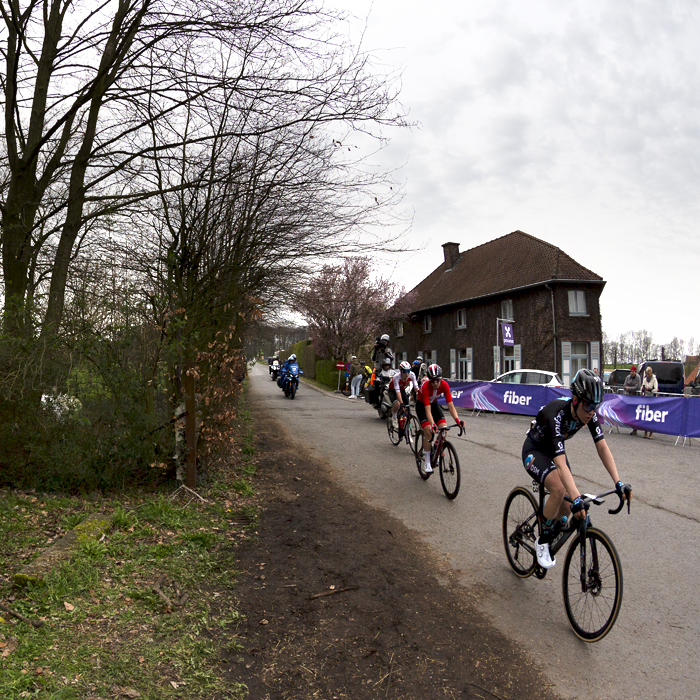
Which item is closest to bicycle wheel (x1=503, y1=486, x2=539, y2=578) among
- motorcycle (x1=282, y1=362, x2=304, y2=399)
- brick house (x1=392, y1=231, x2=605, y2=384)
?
motorcycle (x1=282, y1=362, x2=304, y2=399)

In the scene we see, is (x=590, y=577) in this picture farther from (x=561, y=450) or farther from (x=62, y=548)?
(x=62, y=548)

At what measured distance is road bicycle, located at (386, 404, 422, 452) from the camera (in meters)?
10.4

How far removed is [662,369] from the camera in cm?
2491

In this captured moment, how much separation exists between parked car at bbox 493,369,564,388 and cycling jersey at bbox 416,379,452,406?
11.3 meters

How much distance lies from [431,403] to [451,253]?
130 feet

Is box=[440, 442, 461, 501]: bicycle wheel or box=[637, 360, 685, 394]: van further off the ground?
box=[637, 360, 685, 394]: van

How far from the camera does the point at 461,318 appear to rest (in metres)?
41.2

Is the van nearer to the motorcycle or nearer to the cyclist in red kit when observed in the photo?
the motorcycle

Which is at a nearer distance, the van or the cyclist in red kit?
the cyclist in red kit

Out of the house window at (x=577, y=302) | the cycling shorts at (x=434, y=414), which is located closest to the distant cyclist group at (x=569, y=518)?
the cycling shorts at (x=434, y=414)

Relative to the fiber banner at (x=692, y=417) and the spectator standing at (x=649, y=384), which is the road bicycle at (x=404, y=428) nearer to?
the fiber banner at (x=692, y=417)

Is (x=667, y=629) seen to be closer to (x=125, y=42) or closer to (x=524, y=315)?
(x=125, y=42)

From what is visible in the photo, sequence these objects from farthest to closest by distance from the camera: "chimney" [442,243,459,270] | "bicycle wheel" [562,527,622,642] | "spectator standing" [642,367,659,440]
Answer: "chimney" [442,243,459,270] → "spectator standing" [642,367,659,440] → "bicycle wheel" [562,527,622,642]

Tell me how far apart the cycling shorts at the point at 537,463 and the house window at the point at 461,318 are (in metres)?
36.3
